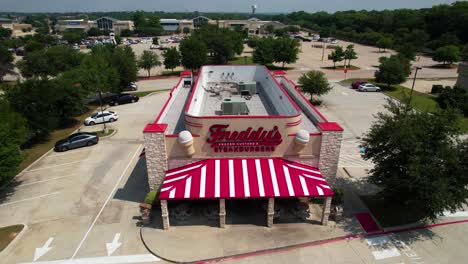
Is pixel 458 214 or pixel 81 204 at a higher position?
pixel 458 214

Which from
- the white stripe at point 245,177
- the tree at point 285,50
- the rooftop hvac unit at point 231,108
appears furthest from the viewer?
the tree at point 285,50

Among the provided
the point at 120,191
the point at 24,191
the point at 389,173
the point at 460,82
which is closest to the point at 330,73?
the point at 460,82

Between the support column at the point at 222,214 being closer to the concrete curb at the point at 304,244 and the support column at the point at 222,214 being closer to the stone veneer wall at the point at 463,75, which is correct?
the concrete curb at the point at 304,244

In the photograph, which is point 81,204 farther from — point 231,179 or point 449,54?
point 449,54

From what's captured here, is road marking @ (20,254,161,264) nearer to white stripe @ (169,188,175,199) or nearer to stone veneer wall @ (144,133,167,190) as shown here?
white stripe @ (169,188,175,199)

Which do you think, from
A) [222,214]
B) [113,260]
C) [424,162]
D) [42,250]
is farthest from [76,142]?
[424,162]

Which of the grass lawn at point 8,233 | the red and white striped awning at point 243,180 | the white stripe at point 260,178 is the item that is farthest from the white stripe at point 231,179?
the grass lawn at point 8,233
